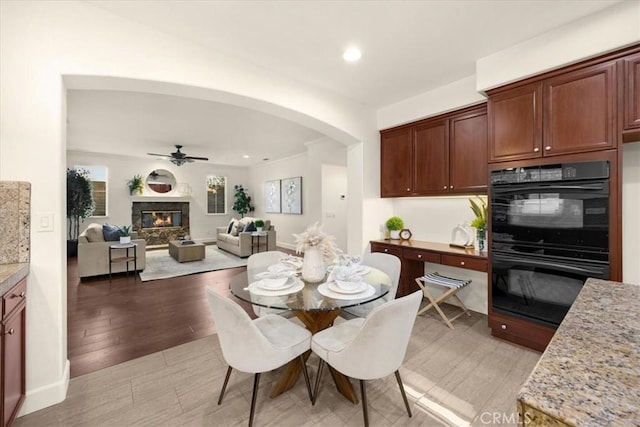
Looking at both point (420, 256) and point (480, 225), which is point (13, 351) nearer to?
point (420, 256)

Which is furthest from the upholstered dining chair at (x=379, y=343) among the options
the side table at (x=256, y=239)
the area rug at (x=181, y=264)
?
the side table at (x=256, y=239)

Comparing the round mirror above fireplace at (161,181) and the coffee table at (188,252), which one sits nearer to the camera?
the coffee table at (188,252)

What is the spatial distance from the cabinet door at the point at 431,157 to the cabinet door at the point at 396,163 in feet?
0.34

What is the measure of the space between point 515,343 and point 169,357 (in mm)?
3195

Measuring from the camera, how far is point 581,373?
61 cm

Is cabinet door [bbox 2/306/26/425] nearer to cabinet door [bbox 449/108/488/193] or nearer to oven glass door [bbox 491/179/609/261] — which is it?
oven glass door [bbox 491/179/609/261]

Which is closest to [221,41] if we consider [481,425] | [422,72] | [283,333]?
[422,72]

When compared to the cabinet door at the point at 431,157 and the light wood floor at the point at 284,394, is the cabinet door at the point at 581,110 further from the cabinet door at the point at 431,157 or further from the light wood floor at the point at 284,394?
the light wood floor at the point at 284,394

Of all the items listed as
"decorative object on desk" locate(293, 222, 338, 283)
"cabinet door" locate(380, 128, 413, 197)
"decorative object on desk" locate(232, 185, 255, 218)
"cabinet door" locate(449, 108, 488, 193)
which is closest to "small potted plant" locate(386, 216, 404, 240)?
"cabinet door" locate(380, 128, 413, 197)

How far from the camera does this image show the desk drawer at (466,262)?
2752 millimetres

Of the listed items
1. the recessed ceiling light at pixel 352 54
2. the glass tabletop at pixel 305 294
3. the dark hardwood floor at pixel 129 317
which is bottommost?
the dark hardwood floor at pixel 129 317

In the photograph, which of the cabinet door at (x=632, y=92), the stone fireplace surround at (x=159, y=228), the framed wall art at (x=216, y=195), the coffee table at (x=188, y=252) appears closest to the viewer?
the cabinet door at (x=632, y=92)

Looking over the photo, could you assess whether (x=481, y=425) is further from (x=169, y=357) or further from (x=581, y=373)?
(x=169, y=357)

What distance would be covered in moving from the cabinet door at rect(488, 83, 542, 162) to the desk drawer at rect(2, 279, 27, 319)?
12.1 feet
